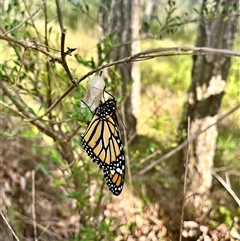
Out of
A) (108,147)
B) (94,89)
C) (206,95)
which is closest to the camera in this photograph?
(94,89)

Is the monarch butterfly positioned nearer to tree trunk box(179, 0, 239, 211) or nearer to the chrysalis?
the chrysalis

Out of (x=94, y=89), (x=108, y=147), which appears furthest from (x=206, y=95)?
(x=94, y=89)

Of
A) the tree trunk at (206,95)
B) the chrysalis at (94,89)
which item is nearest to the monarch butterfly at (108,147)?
the chrysalis at (94,89)

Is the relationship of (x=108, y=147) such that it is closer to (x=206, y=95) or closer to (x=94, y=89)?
(x=94, y=89)

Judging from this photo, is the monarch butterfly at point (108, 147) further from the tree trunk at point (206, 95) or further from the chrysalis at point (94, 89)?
the tree trunk at point (206, 95)

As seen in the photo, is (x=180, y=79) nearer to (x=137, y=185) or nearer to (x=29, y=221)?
(x=137, y=185)

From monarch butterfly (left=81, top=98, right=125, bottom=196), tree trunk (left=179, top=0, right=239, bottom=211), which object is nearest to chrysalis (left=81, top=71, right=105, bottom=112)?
monarch butterfly (left=81, top=98, right=125, bottom=196)

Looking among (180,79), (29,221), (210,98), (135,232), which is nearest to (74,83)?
(135,232)
